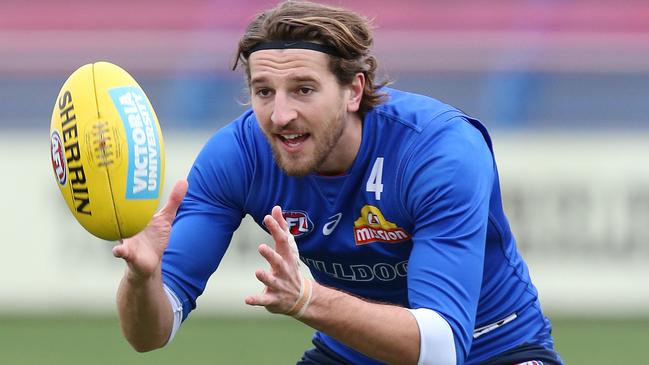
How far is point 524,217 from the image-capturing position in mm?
10781

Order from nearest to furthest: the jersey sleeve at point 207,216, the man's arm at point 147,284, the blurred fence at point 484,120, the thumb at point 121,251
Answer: the thumb at point 121,251
the man's arm at point 147,284
the jersey sleeve at point 207,216
the blurred fence at point 484,120

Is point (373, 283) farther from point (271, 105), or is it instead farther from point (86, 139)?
point (86, 139)

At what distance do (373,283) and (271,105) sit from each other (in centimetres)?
85

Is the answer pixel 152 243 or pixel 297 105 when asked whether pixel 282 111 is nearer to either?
pixel 297 105

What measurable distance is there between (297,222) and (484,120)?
721 centimetres

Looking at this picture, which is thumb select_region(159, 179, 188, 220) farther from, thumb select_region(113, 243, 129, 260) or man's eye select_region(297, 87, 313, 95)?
man's eye select_region(297, 87, 313, 95)

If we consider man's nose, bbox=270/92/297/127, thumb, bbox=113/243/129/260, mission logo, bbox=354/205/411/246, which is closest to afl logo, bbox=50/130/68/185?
thumb, bbox=113/243/129/260

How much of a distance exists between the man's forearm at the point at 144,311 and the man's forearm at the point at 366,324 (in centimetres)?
68

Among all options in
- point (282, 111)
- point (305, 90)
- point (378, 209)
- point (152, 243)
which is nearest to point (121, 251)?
point (152, 243)

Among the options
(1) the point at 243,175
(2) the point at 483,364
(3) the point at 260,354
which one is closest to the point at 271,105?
(1) the point at 243,175

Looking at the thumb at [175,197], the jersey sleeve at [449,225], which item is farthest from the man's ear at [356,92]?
the thumb at [175,197]

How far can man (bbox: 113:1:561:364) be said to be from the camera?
445 cm

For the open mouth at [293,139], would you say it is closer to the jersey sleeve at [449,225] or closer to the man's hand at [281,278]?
the jersey sleeve at [449,225]

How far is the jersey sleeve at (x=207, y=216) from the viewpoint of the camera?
4875 mm
